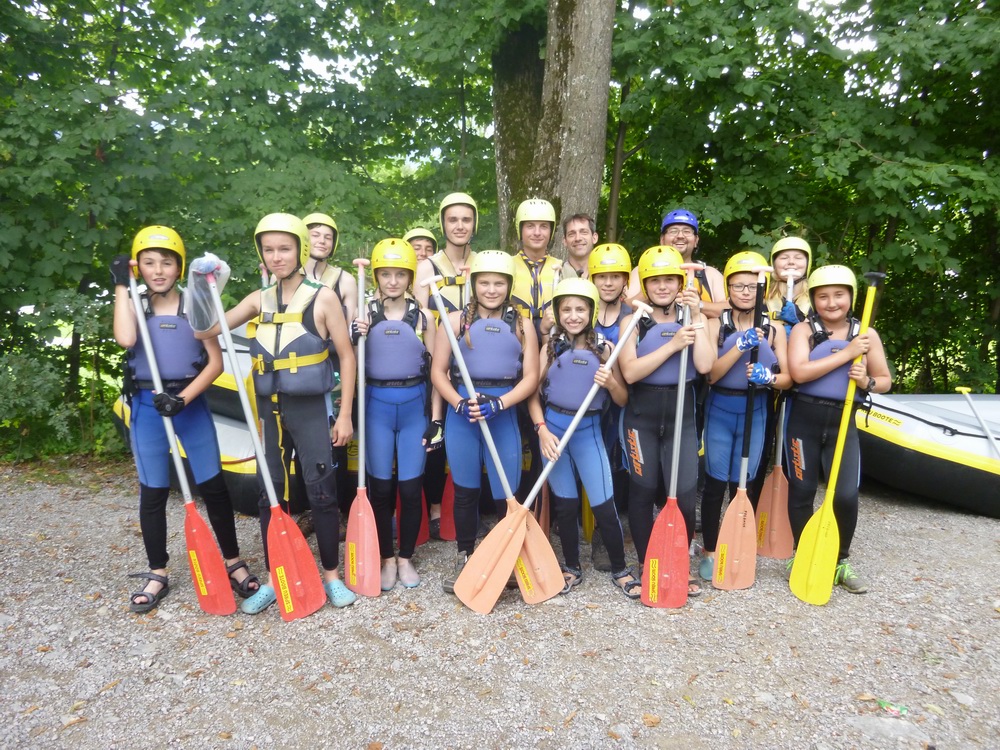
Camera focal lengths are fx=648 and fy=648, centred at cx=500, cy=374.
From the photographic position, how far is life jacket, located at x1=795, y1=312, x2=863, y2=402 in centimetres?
402

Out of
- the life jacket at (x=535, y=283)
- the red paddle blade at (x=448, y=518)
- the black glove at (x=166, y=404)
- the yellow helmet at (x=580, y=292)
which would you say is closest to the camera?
the black glove at (x=166, y=404)

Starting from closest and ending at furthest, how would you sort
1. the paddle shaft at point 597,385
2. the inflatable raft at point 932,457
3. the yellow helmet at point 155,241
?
the yellow helmet at point 155,241
the paddle shaft at point 597,385
the inflatable raft at point 932,457

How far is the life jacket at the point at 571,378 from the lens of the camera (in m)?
3.98

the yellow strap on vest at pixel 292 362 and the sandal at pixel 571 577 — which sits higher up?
the yellow strap on vest at pixel 292 362

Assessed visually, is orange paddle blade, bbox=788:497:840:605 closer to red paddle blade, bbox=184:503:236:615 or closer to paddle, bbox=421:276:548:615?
paddle, bbox=421:276:548:615

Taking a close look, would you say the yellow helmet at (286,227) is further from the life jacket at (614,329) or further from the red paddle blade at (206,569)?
the life jacket at (614,329)

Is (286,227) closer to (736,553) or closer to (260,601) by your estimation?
(260,601)

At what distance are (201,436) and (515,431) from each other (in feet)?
6.33

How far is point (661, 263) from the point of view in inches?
154

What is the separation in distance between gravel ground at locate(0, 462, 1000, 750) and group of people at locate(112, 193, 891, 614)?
11.4 inches

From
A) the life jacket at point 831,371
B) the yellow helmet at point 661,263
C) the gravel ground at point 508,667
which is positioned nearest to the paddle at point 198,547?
the gravel ground at point 508,667

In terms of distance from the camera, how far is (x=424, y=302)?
4.75 m

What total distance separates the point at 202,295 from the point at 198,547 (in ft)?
4.73

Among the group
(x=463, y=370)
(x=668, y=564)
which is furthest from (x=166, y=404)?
(x=668, y=564)
